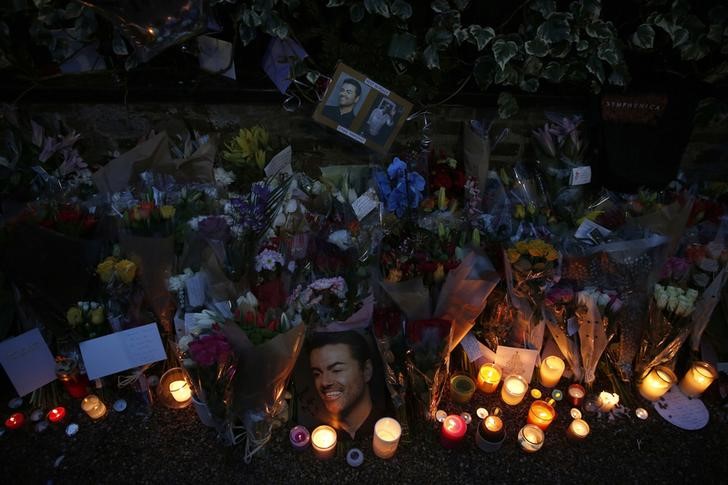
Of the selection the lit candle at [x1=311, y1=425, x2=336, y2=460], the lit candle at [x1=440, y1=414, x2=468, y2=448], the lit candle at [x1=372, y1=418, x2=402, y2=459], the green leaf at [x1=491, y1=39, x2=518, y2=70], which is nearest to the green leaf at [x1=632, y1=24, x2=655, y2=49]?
the green leaf at [x1=491, y1=39, x2=518, y2=70]

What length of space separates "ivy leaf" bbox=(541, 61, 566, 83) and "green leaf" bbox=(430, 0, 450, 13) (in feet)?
2.09

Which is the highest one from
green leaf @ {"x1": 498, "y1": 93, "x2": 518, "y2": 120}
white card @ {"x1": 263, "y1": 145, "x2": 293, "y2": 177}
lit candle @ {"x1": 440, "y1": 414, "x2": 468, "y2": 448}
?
green leaf @ {"x1": 498, "y1": 93, "x2": 518, "y2": 120}

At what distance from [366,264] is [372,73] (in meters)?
1.09

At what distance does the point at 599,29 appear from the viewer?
2.24m

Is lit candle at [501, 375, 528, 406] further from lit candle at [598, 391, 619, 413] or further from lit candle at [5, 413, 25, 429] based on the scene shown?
lit candle at [5, 413, 25, 429]

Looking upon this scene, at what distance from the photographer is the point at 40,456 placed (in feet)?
6.28

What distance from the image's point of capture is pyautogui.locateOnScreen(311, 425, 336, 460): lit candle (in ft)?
6.15

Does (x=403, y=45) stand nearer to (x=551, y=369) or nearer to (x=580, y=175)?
(x=580, y=175)

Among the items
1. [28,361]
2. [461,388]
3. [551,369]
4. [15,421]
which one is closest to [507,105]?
[551,369]

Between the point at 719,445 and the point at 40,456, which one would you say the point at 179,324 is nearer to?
the point at 40,456

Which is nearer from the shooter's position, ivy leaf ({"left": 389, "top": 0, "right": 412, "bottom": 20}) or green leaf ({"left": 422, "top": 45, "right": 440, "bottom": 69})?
ivy leaf ({"left": 389, "top": 0, "right": 412, "bottom": 20})

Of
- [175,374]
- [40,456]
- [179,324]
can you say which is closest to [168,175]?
[179,324]

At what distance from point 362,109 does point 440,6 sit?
641mm

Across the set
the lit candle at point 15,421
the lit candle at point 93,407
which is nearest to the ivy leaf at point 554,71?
the lit candle at point 93,407
